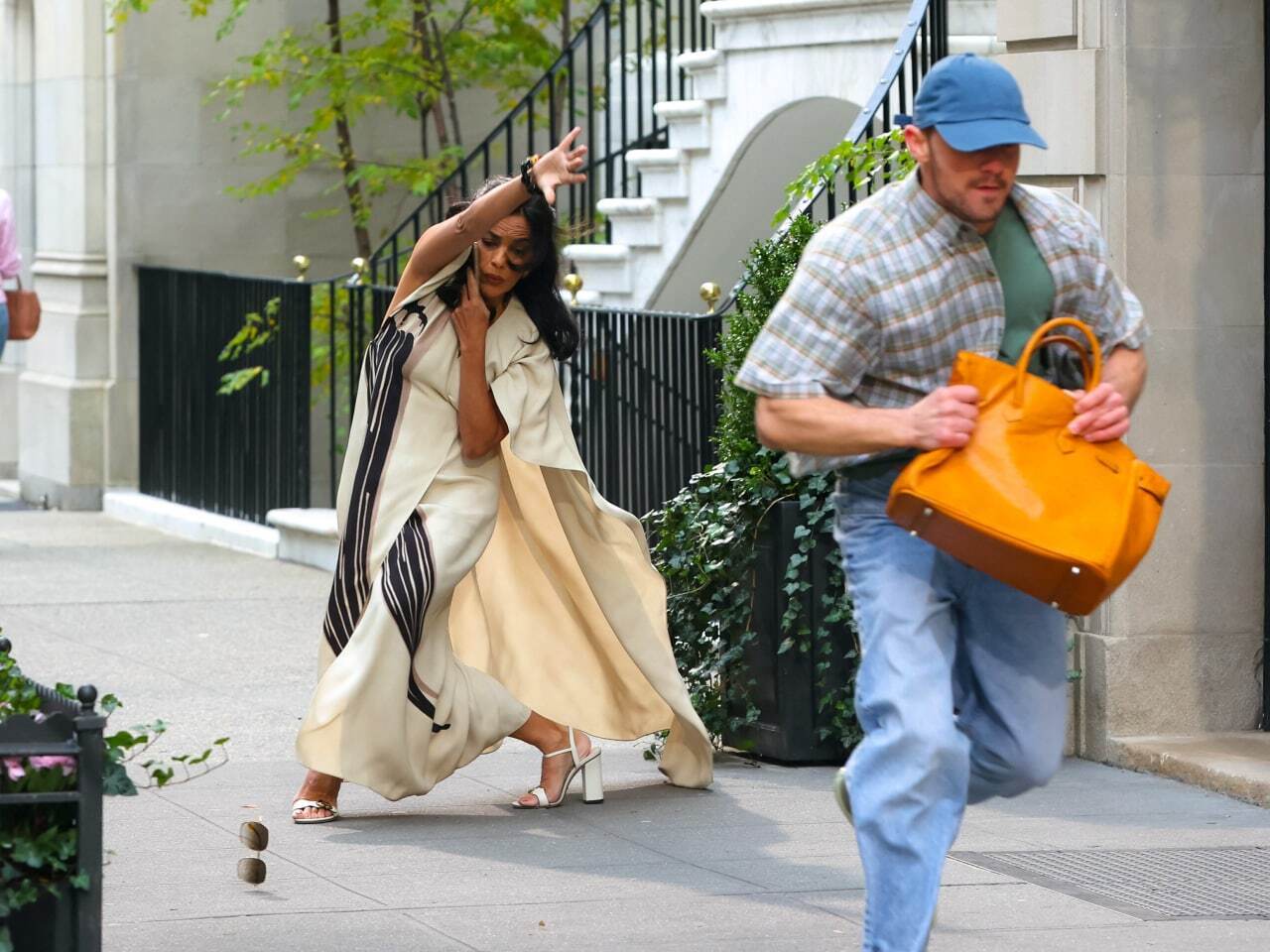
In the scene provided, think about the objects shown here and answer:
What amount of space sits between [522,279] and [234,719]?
8.24 feet

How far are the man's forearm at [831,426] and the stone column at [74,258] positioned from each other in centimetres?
1227

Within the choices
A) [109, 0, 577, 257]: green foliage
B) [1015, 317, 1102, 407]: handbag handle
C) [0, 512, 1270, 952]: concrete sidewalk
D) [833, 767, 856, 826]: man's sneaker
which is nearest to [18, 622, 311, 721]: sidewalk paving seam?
[0, 512, 1270, 952]: concrete sidewalk

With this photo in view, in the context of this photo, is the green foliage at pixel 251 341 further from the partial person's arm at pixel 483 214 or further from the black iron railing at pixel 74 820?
the black iron railing at pixel 74 820

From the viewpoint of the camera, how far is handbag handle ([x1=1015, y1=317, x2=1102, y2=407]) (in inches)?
Result: 174

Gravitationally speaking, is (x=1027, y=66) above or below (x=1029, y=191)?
above

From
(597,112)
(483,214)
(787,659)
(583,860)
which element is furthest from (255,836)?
(597,112)

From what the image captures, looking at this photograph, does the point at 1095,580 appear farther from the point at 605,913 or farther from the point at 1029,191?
the point at 605,913

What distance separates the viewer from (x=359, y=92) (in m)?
15.4

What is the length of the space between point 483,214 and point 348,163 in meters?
9.60

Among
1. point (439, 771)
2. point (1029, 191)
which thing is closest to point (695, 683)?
point (439, 771)

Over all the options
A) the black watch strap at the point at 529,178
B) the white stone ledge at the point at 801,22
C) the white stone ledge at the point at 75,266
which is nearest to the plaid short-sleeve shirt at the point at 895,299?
the black watch strap at the point at 529,178

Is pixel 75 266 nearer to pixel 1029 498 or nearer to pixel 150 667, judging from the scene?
pixel 150 667

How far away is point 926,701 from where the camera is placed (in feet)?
14.8

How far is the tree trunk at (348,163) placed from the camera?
15.5 m
